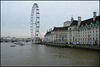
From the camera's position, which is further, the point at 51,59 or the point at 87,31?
the point at 87,31

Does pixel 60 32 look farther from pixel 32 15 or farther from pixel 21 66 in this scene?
pixel 21 66

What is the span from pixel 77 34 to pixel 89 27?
31.4 feet

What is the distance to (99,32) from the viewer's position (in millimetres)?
38469

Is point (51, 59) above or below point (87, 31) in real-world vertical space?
below

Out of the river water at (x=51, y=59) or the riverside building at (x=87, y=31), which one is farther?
the riverside building at (x=87, y=31)

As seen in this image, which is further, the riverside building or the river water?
the riverside building

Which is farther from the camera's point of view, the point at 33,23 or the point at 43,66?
the point at 33,23

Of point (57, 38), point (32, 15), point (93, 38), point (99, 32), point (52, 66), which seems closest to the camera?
point (52, 66)

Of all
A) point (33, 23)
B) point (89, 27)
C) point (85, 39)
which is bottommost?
point (85, 39)

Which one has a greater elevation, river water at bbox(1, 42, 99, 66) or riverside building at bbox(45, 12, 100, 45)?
riverside building at bbox(45, 12, 100, 45)

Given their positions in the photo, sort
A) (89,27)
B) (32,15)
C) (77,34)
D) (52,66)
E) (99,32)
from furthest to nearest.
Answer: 1. (32,15)
2. (77,34)
3. (89,27)
4. (99,32)
5. (52,66)

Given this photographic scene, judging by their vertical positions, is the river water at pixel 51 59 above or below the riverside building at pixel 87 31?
below

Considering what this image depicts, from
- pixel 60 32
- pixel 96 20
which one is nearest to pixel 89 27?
pixel 96 20

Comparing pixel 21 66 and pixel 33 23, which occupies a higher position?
pixel 33 23
